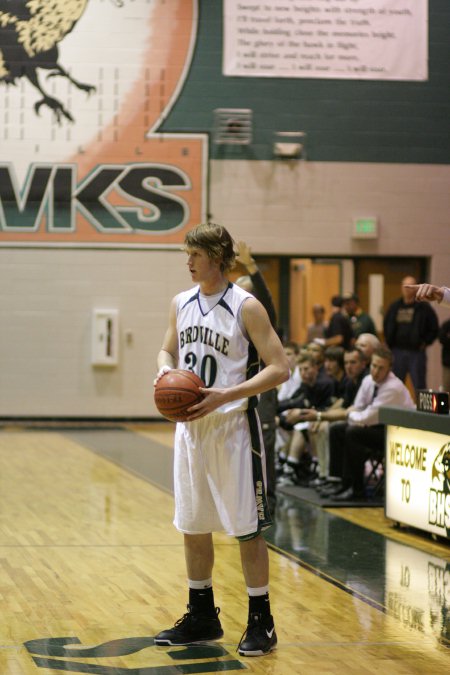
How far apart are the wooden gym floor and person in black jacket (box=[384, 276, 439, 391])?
4.71 m

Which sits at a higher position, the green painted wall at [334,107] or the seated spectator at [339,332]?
the green painted wall at [334,107]

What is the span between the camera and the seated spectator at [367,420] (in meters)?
8.38

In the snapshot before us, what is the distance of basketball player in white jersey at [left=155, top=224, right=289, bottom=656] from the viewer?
4375mm

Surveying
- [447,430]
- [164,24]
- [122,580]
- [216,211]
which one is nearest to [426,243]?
[216,211]

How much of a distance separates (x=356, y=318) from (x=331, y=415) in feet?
16.9

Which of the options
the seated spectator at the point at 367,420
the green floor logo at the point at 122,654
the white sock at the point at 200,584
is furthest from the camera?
the seated spectator at the point at 367,420

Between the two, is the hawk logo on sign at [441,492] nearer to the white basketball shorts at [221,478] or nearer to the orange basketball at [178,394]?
the white basketball shorts at [221,478]

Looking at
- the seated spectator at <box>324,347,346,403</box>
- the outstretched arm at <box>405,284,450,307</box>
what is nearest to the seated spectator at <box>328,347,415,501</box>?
the seated spectator at <box>324,347,346,403</box>

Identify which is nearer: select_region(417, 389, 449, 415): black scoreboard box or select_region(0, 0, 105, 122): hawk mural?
select_region(417, 389, 449, 415): black scoreboard box

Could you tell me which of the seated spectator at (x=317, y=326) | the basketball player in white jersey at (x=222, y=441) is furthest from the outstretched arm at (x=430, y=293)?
the seated spectator at (x=317, y=326)

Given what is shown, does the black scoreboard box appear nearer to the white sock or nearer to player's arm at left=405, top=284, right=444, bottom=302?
player's arm at left=405, top=284, right=444, bottom=302

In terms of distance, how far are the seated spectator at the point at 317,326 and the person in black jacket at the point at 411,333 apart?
172 centimetres

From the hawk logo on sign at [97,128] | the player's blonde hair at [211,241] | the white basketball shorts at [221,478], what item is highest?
the hawk logo on sign at [97,128]

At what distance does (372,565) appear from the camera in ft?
20.9
